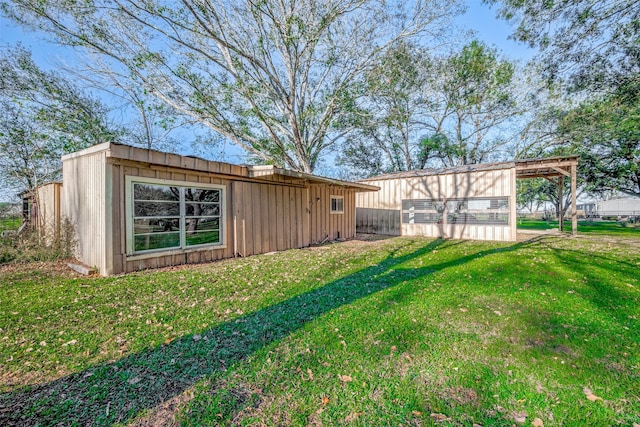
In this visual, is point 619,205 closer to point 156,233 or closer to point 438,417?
point 438,417

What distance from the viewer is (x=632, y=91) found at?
784 centimetres

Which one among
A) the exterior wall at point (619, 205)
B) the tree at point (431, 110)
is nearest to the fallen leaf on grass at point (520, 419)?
the tree at point (431, 110)

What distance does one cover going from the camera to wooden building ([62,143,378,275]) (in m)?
4.89

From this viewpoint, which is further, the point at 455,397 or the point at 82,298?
the point at 82,298

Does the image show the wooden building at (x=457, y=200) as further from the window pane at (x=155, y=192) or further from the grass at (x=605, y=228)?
the window pane at (x=155, y=192)

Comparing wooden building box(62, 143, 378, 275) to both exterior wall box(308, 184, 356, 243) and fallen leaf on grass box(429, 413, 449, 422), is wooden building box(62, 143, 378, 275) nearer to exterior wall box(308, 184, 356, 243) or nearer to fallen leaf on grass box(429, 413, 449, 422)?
exterior wall box(308, 184, 356, 243)

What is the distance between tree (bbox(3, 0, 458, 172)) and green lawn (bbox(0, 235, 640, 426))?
362 inches

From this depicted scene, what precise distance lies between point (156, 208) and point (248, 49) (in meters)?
9.19

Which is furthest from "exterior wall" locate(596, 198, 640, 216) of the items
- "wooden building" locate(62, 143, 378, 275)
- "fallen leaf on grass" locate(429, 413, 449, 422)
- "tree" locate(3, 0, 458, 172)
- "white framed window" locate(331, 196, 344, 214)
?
"fallen leaf on grass" locate(429, 413, 449, 422)

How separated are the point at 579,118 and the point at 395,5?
13.5 meters

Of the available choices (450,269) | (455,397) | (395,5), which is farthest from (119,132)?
(455,397)

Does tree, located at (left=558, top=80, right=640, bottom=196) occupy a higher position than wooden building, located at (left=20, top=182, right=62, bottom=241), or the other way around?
tree, located at (left=558, top=80, right=640, bottom=196)

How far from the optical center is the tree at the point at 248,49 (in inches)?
365

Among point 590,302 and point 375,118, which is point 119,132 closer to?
point 375,118
